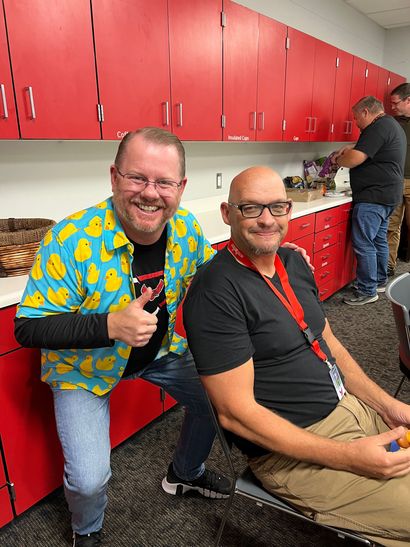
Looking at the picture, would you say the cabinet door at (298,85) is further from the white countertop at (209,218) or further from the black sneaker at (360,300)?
the black sneaker at (360,300)

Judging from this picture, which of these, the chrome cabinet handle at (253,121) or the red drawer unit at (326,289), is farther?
the red drawer unit at (326,289)

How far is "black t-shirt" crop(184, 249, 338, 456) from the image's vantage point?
3.65ft

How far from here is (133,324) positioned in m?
1.11

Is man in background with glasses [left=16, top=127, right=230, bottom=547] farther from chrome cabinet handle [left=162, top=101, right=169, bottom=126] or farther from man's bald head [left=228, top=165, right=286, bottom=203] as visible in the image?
chrome cabinet handle [left=162, top=101, right=169, bottom=126]

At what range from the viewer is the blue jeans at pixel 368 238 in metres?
3.69

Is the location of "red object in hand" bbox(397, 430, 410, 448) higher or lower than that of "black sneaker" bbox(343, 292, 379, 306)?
higher

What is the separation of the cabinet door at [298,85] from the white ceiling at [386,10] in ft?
5.71

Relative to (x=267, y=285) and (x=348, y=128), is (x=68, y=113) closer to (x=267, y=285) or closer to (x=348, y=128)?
(x=267, y=285)

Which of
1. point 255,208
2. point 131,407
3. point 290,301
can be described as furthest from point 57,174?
point 290,301

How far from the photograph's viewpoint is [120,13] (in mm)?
1891

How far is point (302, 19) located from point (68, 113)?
10.2 feet

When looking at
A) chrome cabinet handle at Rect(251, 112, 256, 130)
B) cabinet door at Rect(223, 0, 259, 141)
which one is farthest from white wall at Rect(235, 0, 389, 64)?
chrome cabinet handle at Rect(251, 112, 256, 130)

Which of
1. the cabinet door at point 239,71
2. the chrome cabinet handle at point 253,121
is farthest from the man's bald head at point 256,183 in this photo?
the chrome cabinet handle at point 253,121

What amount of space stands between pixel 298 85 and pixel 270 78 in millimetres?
448
